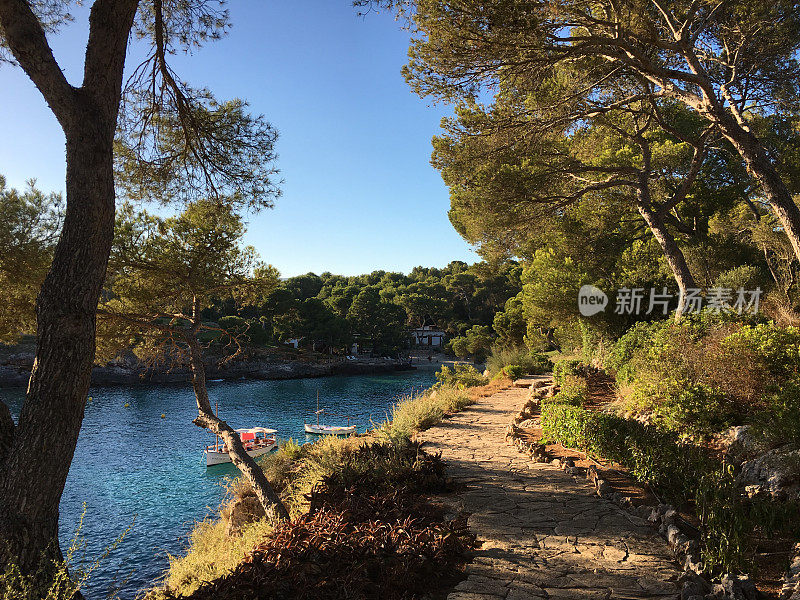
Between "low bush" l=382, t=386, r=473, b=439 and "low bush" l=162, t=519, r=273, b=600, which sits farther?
"low bush" l=382, t=386, r=473, b=439

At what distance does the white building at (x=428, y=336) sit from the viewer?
188ft

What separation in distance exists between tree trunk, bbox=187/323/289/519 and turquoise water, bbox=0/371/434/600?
163 centimetres

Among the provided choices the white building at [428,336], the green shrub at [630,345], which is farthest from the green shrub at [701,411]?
the white building at [428,336]

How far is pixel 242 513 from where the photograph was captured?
23.7 feet

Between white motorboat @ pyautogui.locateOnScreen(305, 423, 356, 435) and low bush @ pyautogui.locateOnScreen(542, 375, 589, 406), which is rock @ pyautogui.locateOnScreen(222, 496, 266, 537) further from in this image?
white motorboat @ pyautogui.locateOnScreen(305, 423, 356, 435)

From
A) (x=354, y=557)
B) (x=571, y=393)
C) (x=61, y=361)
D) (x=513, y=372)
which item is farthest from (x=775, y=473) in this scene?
(x=513, y=372)

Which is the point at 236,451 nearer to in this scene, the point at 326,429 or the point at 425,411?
the point at 425,411

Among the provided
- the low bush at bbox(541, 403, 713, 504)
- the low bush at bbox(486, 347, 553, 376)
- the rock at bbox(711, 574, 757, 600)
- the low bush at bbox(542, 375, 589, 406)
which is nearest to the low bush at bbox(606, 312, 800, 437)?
the low bush at bbox(541, 403, 713, 504)

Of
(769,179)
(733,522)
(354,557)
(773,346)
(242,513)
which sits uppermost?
(769,179)

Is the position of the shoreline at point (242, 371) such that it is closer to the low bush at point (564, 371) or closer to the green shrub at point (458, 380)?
the green shrub at point (458, 380)

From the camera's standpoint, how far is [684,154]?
44.6 feet

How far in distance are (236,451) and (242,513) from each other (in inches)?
63.5

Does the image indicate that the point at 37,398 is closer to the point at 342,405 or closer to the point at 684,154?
the point at 684,154

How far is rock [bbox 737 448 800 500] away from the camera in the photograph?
3584 mm
